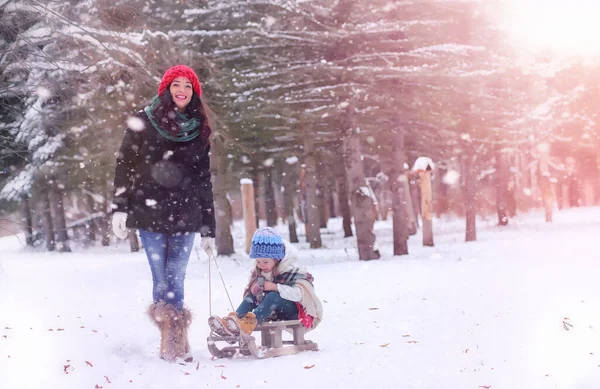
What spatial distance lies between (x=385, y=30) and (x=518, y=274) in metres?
6.61

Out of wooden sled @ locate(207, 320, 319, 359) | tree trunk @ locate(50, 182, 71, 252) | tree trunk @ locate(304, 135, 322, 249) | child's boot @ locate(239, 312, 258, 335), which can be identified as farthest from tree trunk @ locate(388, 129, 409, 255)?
tree trunk @ locate(50, 182, 71, 252)

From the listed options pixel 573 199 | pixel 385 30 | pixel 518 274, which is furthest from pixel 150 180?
pixel 573 199

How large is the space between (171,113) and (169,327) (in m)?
1.84

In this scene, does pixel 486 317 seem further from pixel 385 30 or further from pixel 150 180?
pixel 385 30

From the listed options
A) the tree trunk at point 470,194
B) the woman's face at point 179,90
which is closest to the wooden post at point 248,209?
the tree trunk at point 470,194

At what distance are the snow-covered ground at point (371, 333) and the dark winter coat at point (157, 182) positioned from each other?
4.02 feet

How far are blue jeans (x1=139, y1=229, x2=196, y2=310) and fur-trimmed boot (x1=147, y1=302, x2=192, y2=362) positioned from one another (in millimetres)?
95

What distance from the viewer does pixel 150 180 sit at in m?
5.45

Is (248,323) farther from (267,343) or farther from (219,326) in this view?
(267,343)

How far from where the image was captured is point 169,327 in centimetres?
548

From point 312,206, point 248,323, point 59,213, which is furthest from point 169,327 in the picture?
point 59,213

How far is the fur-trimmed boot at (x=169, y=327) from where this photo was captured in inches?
216

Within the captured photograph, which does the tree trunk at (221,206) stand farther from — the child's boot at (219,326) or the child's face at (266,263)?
the child's boot at (219,326)

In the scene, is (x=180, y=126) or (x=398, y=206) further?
(x=398, y=206)
